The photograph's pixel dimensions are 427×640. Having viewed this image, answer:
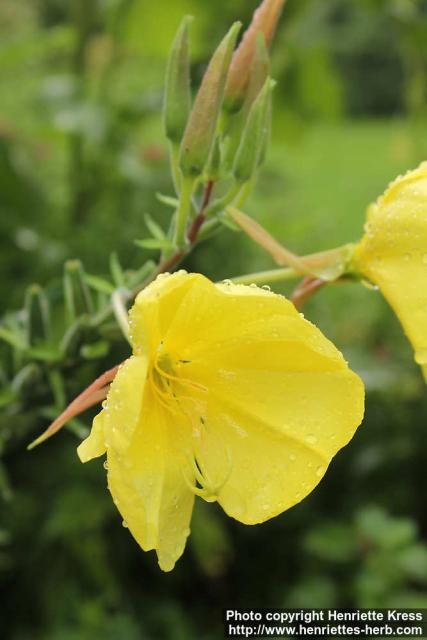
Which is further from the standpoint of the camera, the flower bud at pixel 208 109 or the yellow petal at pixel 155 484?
the flower bud at pixel 208 109

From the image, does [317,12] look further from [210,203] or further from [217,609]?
[210,203]

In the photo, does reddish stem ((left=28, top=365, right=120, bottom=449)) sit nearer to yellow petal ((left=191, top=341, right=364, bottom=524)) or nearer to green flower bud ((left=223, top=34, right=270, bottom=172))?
yellow petal ((left=191, top=341, right=364, bottom=524))

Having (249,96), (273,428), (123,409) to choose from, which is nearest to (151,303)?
(123,409)

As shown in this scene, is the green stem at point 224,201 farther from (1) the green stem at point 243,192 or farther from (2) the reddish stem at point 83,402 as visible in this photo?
(2) the reddish stem at point 83,402

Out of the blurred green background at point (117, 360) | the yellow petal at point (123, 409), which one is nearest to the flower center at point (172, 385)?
the yellow petal at point (123, 409)

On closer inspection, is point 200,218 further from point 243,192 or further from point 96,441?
point 96,441

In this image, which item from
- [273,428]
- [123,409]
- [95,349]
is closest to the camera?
[123,409]
